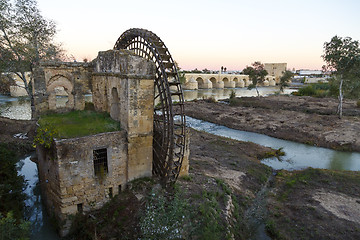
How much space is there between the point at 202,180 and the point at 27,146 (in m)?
11.2

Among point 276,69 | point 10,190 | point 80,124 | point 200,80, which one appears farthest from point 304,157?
point 276,69

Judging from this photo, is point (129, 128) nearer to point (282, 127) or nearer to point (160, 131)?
point (160, 131)

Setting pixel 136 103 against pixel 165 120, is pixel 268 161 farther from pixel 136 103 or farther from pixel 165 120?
pixel 136 103

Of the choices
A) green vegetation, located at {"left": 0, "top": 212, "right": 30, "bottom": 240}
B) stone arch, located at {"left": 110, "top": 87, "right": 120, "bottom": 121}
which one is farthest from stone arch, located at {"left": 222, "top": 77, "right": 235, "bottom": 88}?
green vegetation, located at {"left": 0, "top": 212, "right": 30, "bottom": 240}

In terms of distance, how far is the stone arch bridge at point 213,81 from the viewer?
56.9 m

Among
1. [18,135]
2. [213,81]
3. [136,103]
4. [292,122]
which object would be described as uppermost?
[213,81]

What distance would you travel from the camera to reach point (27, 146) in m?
14.3

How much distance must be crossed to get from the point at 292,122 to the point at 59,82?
20603 mm

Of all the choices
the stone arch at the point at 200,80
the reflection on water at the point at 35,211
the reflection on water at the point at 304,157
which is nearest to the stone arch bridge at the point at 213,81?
the stone arch at the point at 200,80

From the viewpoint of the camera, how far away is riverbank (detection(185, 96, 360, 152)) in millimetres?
18161

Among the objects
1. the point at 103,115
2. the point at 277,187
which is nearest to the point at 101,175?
the point at 103,115

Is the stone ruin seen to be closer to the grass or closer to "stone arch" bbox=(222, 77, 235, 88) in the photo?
the grass

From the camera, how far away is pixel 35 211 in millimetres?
9086

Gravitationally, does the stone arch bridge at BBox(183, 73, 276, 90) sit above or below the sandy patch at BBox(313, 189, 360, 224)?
above
